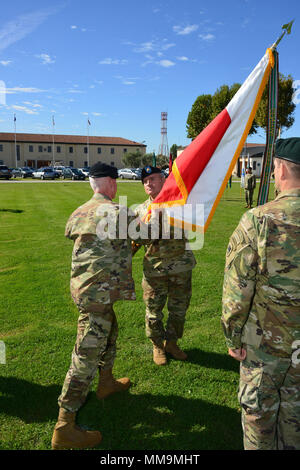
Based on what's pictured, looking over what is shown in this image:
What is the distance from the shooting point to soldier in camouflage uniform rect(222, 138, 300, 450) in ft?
7.00

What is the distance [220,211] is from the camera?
16922 mm

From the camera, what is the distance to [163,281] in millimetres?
4250

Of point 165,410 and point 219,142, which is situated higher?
point 219,142

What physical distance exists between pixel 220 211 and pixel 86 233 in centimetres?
1450

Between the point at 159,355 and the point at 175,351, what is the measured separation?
24cm

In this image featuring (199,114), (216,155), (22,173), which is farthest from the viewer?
(22,173)

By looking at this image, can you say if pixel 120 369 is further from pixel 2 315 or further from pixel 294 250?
pixel 294 250

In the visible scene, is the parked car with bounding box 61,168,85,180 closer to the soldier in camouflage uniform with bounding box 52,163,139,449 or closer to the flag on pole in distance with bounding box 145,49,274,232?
the soldier in camouflage uniform with bounding box 52,163,139,449

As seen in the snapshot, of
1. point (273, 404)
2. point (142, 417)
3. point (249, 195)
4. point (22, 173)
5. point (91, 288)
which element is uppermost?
point (22, 173)

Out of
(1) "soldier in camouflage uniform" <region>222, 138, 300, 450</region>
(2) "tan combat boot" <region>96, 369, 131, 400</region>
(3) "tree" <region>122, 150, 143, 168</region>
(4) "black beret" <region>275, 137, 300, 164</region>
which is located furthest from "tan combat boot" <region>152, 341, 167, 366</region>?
(3) "tree" <region>122, 150, 143, 168</region>

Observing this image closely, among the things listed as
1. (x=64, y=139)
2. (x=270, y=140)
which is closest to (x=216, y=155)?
(x=270, y=140)

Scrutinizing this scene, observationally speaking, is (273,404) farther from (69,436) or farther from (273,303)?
(69,436)

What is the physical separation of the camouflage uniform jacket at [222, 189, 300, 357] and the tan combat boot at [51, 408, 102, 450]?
174cm
